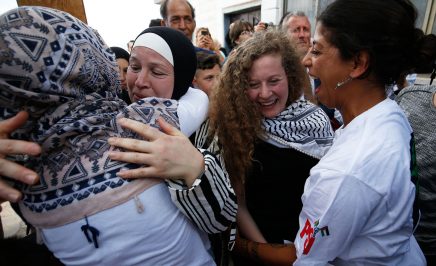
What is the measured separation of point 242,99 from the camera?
1644 millimetres

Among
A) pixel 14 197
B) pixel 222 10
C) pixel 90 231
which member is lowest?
pixel 90 231

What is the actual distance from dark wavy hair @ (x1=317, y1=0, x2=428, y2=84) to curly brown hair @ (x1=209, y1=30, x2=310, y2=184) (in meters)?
0.62

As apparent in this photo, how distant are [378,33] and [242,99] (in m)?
0.81

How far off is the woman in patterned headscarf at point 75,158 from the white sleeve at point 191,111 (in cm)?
34

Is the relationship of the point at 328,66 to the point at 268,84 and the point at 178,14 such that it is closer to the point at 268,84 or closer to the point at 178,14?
the point at 268,84

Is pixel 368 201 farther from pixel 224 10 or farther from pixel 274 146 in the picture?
pixel 224 10

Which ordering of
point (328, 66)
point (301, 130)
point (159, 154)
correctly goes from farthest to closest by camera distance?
point (301, 130), point (328, 66), point (159, 154)

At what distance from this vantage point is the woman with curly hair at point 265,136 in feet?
5.06

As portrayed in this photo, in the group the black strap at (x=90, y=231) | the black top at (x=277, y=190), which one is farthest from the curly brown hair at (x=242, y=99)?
the black strap at (x=90, y=231)

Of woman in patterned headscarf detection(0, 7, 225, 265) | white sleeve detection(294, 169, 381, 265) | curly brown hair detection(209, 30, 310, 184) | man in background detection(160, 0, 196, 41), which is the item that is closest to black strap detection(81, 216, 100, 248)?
woman in patterned headscarf detection(0, 7, 225, 265)

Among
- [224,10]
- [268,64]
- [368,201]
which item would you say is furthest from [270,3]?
[368,201]

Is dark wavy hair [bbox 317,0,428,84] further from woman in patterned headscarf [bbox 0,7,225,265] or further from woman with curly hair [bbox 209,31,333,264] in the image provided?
woman in patterned headscarf [bbox 0,7,225,265]

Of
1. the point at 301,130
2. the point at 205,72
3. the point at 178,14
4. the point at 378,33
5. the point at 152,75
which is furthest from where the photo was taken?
the point at 178,14

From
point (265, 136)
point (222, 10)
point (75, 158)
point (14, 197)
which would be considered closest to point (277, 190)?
point (265, 136)
